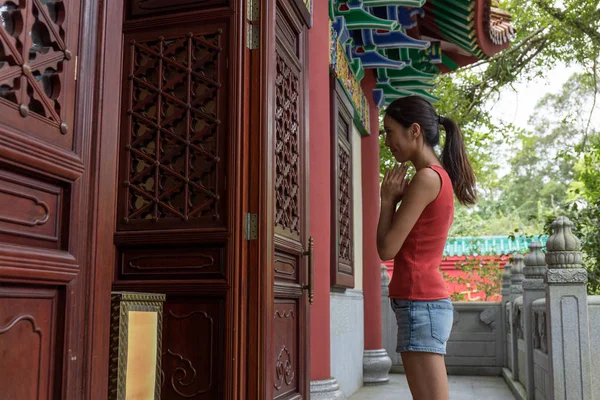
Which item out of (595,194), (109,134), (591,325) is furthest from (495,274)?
(109,134)

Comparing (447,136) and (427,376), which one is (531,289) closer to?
(447,136)

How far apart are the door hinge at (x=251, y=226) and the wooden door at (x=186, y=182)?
1.3 inches

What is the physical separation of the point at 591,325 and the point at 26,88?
3797 mm

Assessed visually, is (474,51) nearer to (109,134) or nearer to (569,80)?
(109,134)

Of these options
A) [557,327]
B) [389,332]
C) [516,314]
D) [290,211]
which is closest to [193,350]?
[290,211]

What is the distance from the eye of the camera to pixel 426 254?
76.0 inches

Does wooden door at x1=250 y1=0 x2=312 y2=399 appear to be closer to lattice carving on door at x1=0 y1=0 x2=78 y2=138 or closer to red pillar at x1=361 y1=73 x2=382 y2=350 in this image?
lattice carving on door at x1=0 y1=0 x2=78 y2=138

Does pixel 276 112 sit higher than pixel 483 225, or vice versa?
pixel 483 225

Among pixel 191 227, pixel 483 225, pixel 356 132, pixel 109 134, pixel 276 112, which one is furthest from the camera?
pixel 483 225

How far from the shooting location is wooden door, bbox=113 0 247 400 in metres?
2.98

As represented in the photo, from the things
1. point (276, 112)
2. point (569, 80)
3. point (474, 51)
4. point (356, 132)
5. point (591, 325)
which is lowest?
point (591, 325)

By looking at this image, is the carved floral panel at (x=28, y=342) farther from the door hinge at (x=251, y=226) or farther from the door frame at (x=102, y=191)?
the door hinge at (x=251, y=226)

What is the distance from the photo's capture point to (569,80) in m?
27.1

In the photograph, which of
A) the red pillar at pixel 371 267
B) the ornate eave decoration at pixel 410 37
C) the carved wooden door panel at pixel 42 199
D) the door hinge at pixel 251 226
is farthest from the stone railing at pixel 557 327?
the carved wooden door panel at pixel 42 199
